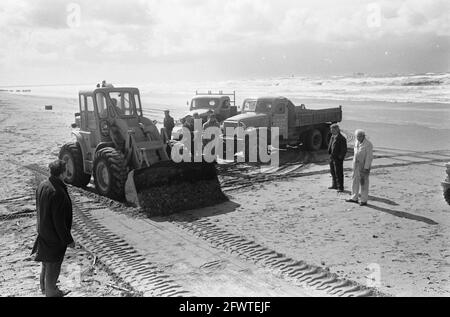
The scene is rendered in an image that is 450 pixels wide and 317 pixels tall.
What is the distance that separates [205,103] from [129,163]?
9.05 meters

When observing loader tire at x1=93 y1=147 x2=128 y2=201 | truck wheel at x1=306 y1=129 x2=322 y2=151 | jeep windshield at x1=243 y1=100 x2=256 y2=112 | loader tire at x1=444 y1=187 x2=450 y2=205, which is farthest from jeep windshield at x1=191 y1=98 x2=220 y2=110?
loader tire at x1=444 y1=187 x2=450 y2=205

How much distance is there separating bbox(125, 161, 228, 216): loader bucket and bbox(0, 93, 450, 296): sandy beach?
378mm

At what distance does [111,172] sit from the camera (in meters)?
9.27

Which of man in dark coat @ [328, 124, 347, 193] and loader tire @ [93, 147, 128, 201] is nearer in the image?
loader tire @ [93, 147, 128, 201]

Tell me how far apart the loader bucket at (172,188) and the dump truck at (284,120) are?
551 centimetres

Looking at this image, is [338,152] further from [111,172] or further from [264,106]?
[264,106]

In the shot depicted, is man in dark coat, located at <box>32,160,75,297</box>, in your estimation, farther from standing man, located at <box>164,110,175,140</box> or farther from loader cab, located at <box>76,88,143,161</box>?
standing man, located at <box>164,110,175,140</box>

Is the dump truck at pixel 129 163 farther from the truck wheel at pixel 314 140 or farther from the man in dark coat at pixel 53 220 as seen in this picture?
the truck wheel at pixel 314 140

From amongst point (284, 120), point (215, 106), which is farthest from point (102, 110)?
point (215, 106)

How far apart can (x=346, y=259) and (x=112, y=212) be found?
4749 mm

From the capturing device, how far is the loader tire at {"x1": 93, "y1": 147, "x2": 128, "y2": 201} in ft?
30.3

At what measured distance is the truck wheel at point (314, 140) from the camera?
16328 millimetres

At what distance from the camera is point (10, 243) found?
7262 mm
